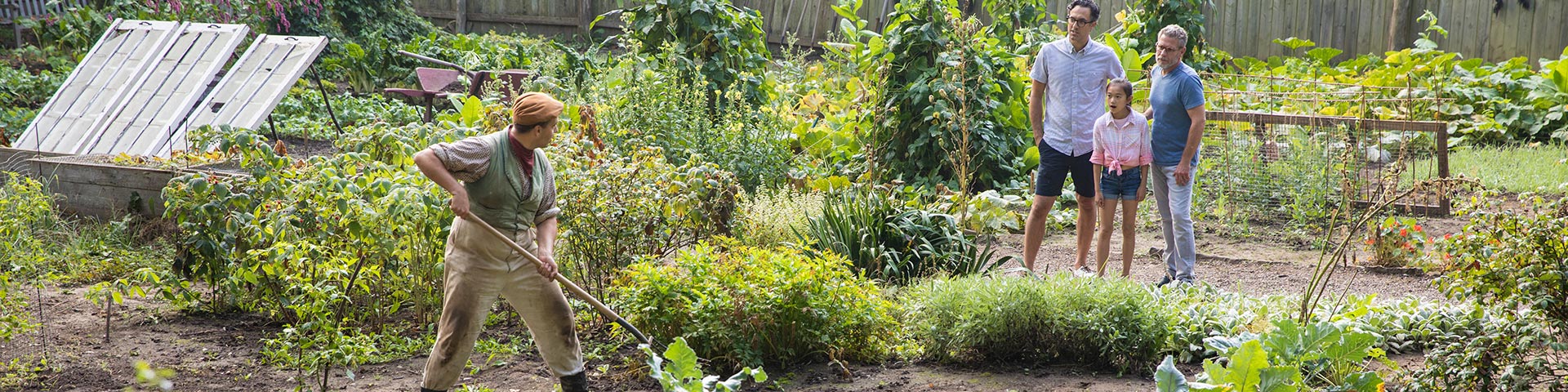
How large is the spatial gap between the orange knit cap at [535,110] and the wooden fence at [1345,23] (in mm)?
7280

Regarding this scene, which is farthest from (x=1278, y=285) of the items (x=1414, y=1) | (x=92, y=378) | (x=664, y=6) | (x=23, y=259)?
(x=1414, y=1)

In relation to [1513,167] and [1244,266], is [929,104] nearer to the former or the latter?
[1244,266]

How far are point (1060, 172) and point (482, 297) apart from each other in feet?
10.3

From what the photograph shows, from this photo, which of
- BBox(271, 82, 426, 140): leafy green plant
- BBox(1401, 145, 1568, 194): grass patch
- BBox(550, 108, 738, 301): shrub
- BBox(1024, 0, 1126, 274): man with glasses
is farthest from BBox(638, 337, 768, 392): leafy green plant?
BBox(271, 82, 426, 140): leafy green plant

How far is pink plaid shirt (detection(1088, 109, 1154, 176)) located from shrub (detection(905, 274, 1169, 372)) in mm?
1130

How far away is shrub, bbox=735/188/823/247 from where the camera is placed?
19.0 feet

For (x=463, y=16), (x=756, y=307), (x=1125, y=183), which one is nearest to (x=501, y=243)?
(x=756, y=307)

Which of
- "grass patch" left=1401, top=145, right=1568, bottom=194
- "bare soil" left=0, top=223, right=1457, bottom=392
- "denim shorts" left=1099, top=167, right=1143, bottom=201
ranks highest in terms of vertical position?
"denim shorts" left=1099, top=167, right=1143, bottom=201

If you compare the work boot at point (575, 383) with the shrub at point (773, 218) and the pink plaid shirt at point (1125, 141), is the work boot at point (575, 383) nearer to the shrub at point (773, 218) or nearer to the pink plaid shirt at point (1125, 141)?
the shrub at point (773, 218)

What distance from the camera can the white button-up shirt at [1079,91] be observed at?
226 inches

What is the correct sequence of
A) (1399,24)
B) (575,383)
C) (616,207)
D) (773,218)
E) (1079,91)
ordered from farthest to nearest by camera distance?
(1399,24)
(773,218)
(1079,91)
(616,207)
(575,383)

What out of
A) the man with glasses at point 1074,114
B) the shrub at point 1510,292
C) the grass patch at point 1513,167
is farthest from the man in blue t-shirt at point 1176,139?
the grass patch at point 1513,167

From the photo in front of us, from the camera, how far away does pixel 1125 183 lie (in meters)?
5.56

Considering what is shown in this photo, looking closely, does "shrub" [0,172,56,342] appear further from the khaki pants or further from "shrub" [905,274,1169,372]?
"shrub" [905,274,1169,372]
